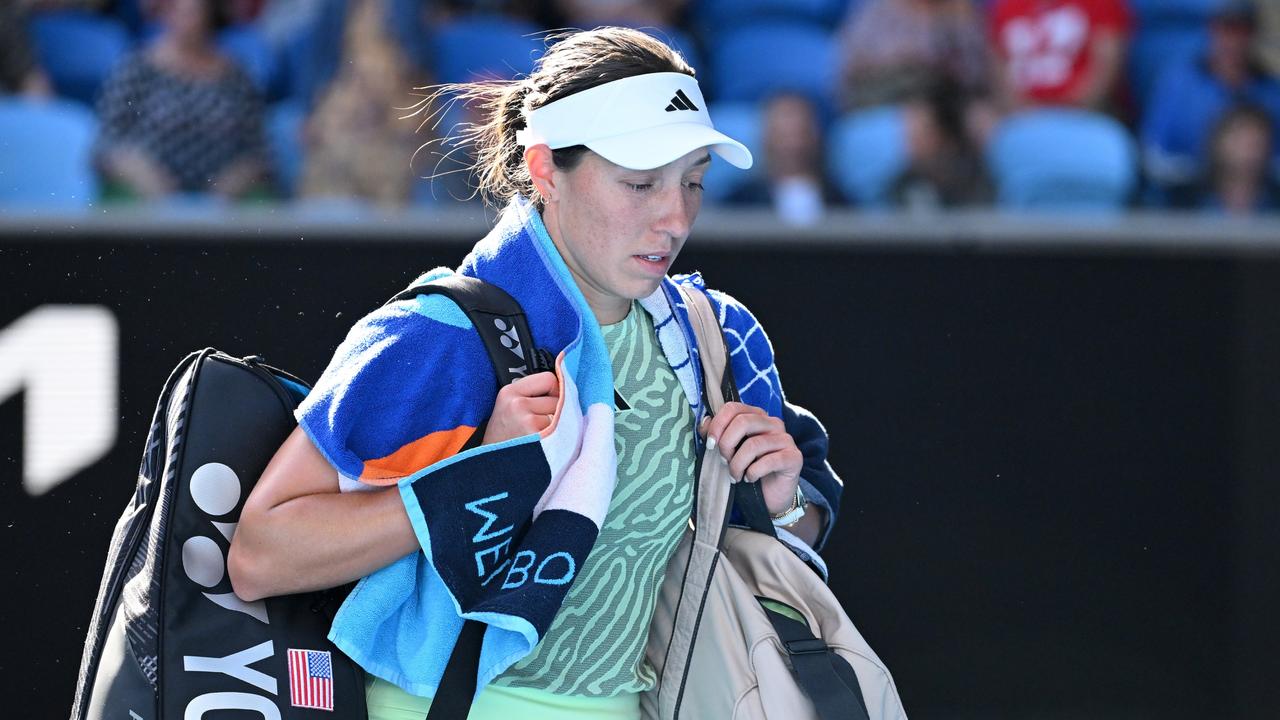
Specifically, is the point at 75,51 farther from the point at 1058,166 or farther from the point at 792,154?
the point at 1058,166

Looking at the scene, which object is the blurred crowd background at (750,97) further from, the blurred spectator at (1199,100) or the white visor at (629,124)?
the white visor at (629,124)

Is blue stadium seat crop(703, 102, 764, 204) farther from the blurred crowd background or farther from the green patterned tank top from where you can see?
the green patterned tank top

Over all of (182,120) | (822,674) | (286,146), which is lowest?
(822,674)

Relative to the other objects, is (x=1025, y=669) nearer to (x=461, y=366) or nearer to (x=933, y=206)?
(x=933, y=206)

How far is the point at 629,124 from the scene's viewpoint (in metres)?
1.85

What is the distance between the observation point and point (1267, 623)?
3826mm

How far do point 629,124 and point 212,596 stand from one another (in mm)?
766

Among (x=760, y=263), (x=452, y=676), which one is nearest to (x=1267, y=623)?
(x=760, y=263)

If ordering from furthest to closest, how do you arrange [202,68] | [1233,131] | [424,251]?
[1233,131], [202,68], [424,251]

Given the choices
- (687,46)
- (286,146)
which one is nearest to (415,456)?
(286,146)

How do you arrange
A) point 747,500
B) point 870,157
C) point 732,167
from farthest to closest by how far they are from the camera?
point 732,167
point 870,157
point 747,500

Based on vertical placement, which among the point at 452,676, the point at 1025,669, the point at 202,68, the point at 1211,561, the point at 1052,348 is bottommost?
the point at 1025,669

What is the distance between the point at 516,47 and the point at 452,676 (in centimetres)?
354

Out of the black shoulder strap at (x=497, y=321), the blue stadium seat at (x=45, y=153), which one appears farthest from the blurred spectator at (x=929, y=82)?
the black shoulder strap at (x=497, y=321)
